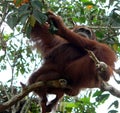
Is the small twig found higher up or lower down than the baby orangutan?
lower down

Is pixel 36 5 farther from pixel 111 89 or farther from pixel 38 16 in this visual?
pixel 111 89

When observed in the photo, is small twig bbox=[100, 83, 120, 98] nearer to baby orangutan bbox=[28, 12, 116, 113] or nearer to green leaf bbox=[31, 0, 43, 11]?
baby orangutan bbox=[28, 12, 116, 113]

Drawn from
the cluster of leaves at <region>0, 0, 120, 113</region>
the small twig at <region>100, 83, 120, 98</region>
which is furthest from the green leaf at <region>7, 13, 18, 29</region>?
the small twig at <region>100, 83, 120, 98</region>

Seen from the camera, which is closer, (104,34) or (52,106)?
(52,106)

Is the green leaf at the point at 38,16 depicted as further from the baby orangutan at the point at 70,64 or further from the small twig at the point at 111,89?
the small twig at the point at 111,89

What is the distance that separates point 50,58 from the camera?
3973 millimetres

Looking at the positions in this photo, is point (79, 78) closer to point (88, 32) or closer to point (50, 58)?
point (50, 58)

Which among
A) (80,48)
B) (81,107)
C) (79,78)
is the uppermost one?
(80,48)

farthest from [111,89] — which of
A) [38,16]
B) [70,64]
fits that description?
[38,16]

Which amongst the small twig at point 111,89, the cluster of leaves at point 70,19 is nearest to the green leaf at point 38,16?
the cluster of leaves at point 70,19

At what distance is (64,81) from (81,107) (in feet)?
2.12

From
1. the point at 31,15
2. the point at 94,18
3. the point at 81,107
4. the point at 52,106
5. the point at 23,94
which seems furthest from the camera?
the point at 94,18

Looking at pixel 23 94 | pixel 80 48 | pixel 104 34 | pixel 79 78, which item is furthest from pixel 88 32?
pixel 23 94

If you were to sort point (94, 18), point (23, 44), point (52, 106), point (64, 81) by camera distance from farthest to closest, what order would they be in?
1. point (23, 44)
2. point (94, 18)
3. point (52, 106)
4. point (64, 81)
